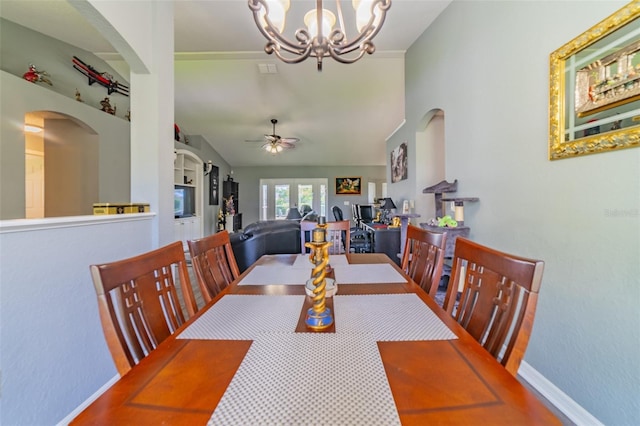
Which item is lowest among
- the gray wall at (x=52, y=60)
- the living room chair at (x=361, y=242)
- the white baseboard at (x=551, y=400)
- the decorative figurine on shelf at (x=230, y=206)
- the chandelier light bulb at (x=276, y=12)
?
the white baseboard at (x=551, y=400)

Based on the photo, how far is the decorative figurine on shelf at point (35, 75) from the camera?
8.77ft

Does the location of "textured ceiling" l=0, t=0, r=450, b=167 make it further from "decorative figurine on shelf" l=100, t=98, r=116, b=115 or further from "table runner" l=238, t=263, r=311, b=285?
"table runner" l=238, t=263, r=311, b=285

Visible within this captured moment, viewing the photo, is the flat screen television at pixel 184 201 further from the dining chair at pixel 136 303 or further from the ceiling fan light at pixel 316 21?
the dining chair at pixel 136 303

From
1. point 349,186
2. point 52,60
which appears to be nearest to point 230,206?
point 349,186

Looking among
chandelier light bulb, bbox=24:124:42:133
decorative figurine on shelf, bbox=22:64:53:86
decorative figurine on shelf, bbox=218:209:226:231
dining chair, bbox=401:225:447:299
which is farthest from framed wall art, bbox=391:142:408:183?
chandelier light bulb, bbox=24:124:42:133

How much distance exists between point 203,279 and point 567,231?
192 cm

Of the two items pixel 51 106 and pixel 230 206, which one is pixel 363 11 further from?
pixel 230 206

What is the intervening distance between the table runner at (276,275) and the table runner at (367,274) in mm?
180

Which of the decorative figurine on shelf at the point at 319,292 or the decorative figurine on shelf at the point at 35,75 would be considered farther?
the decorative figurine on shelf at the point at 35,75

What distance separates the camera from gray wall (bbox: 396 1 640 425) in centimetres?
115

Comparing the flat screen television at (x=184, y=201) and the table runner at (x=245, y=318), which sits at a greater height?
the flat screen television at (x=184, y=201)

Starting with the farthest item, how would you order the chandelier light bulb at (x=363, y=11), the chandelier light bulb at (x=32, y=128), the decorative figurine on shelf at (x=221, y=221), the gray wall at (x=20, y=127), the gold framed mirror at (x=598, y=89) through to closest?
1. the decorative figurine on shelf at (x=221, y=221)
2. the chandelier light bulb at (x=32, y=128)
3. the gray wall at (x=20, y=127)
4. the chandelier light bulb at (x=363, y=11)
5. the gold framed mirror at (x=598, y=89)

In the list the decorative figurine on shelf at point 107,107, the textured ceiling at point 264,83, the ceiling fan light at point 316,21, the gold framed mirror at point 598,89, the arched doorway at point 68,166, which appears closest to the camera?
the gold framed mirror at point 598,89

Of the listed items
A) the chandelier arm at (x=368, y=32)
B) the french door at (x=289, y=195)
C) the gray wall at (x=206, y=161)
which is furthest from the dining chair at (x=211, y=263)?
the french door at (x=289, y=195)
